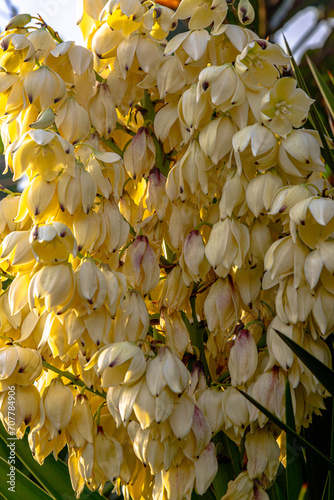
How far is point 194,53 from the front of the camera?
0.77m

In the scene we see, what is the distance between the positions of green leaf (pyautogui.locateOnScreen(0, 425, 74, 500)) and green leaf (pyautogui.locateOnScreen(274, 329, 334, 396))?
2.02 ft

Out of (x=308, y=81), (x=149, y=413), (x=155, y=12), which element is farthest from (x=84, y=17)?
(x=308, y=81)

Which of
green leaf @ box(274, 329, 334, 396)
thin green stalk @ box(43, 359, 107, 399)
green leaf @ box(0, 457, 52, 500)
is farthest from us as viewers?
green leaf @ box(0, 457, 52, 500)

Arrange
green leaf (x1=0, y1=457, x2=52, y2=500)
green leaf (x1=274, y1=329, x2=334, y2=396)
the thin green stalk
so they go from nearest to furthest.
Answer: green leaf (x1=274, y1=329, x2=334, y2=396) → the thin green stalk → green leaf (x1=0, y1=457, x2=52, y2=500)

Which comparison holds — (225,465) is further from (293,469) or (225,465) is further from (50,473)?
(50,473)

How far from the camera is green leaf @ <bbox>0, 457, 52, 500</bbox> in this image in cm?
Result: 101

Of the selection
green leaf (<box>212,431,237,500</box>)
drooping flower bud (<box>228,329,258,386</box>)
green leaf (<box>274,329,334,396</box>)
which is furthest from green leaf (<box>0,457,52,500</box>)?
green leaf (<box>274,329,334,396</box>)

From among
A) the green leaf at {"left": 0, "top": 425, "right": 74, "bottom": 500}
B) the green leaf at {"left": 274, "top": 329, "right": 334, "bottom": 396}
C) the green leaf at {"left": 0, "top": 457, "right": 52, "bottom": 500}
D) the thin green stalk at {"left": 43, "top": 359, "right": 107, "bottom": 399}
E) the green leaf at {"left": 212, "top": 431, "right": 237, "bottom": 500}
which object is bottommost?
the green leaf at {"left": 0, "top": 425, "right": 74, "bottom": 500}

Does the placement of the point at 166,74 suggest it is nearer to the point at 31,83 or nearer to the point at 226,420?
the point at 31,83

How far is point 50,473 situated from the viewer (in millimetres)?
1107

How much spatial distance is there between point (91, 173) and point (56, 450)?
0.37m

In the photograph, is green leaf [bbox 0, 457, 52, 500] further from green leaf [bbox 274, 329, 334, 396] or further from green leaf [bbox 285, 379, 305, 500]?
green leaf [bbox 274, 329, 334, 396]

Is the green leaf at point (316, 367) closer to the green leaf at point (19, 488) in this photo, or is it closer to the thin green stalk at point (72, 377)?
the thin green stalk at point (72, 377)

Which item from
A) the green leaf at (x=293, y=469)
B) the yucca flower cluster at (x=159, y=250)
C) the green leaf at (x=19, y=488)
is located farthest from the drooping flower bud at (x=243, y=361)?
the green leaf at (x=19, y=488)
